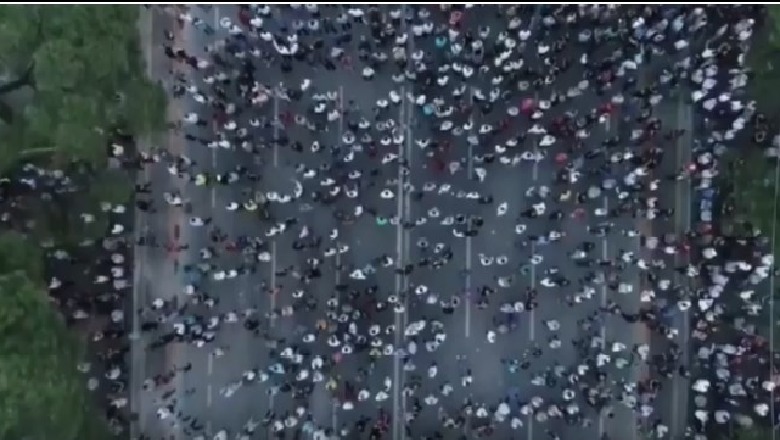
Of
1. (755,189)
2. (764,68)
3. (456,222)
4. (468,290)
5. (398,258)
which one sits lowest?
(468,290)

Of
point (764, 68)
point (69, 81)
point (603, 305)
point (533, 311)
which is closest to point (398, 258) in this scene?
point (533, 311)

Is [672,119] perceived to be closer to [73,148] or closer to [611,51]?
[611,51]

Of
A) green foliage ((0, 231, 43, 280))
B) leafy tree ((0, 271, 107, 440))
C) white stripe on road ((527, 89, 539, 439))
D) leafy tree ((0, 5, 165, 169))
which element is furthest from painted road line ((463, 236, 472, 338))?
green foliage ((0, 231, 43, 280))

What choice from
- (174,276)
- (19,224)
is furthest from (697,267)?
(19,224)

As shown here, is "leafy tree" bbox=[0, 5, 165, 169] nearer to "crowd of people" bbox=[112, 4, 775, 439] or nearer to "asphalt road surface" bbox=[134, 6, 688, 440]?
"crowd of people" bbox=[112, 4, 775, 439]

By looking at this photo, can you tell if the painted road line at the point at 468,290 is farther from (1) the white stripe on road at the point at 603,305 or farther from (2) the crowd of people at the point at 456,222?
(1) the white stripe on road at the point at 603,305

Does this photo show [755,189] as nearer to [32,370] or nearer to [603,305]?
[603,305]
